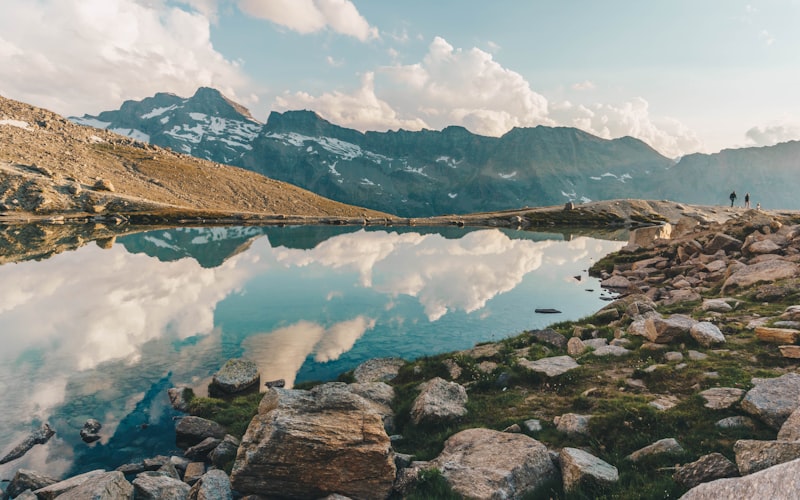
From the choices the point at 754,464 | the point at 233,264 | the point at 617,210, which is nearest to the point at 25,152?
the point at 233,264

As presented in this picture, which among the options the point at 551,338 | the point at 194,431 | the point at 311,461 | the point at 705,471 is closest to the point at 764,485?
the point at 705,471

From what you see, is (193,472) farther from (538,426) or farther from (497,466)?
(538,426)

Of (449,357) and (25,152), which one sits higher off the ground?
(25,152)

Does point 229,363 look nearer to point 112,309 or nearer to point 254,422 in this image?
point 254,422

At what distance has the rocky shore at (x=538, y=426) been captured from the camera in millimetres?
10406

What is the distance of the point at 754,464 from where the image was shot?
8258mm

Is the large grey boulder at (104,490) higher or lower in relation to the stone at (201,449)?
higher

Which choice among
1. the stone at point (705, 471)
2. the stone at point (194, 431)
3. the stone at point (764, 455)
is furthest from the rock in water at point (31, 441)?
the stone at point (764, 455)

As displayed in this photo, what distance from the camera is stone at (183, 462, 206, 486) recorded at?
14898mm

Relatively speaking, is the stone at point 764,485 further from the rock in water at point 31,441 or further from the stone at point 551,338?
the rock in water at point 31,441

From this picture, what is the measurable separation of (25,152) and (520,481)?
258 meters

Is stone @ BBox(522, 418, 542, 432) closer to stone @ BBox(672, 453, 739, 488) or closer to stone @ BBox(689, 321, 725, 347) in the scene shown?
stone @ BBox(672, 453, 739, 488)

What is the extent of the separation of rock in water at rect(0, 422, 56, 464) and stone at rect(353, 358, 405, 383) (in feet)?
49.9

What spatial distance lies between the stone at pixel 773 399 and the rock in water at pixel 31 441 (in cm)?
2813
